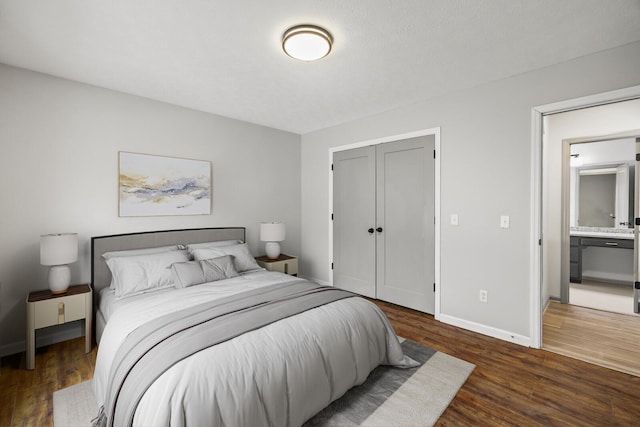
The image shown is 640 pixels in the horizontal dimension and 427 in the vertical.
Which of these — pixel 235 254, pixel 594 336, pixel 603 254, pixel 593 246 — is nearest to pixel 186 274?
pixel 235 254

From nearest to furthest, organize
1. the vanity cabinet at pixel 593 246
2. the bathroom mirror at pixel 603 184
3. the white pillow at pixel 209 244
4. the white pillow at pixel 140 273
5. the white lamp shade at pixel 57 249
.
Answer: the white lamp shade at pixel 57 249 → the white pillow at pixel 140 273 → the white pillow at pixel 209 244 → the vanity cabinet at pixel 593 246 → the bathroom mirror at pixel 603 184

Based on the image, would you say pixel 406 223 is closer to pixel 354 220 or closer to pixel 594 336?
pixel 354 220

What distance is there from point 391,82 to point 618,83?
176 cm

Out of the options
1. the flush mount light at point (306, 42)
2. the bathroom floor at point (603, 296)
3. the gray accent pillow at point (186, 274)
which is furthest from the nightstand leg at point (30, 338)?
the bathroom floor at point (603, 296)

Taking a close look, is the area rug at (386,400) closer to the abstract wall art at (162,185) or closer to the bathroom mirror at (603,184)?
the abstract wall art at (162,185)

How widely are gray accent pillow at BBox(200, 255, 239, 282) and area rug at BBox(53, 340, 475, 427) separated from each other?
44.6 inches

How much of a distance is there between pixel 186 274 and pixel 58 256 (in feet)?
3.36

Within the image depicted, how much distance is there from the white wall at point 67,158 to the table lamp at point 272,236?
0.63m

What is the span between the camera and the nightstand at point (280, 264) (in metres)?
3.95

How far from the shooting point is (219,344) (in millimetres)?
1546

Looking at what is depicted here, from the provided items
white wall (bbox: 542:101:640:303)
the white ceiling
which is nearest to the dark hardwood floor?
white wall (bbox: 542:101:640:303)

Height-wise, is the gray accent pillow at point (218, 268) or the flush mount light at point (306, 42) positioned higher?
the flush mount light at point (306, 42)

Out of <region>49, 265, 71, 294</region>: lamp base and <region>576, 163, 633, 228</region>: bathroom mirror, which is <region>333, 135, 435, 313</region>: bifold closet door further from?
<region>576, 163, 633, 228</region>: bathroom mirror

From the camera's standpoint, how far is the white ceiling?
1790mm
